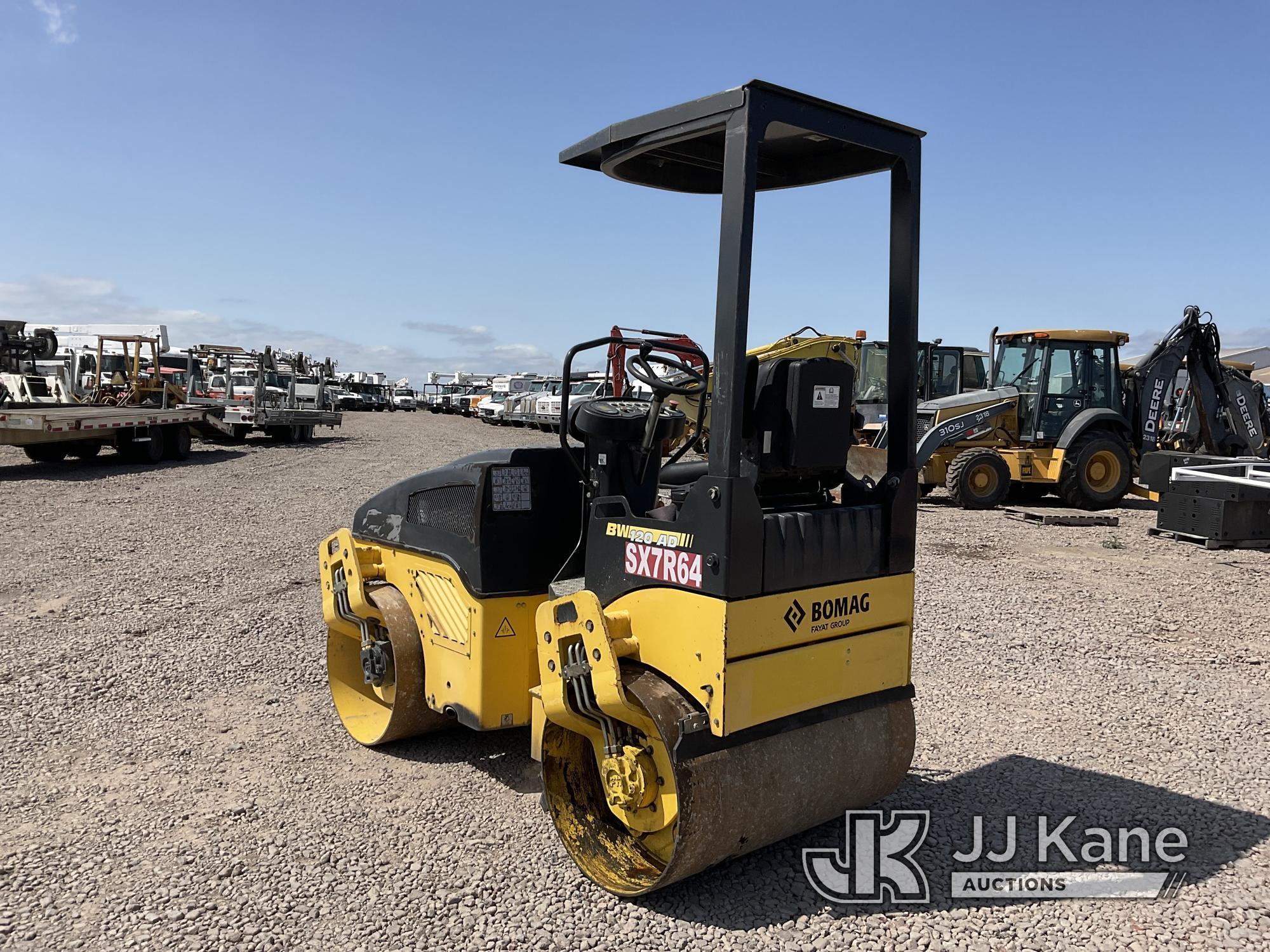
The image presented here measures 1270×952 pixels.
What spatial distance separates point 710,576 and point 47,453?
1841 cm

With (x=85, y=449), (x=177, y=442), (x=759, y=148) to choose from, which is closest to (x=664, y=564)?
(x=759, y=148)

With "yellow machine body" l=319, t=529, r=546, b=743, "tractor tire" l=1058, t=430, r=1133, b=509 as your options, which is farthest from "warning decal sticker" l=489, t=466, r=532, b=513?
"tractor tire" l=1058, t=430, r=1133, b=509

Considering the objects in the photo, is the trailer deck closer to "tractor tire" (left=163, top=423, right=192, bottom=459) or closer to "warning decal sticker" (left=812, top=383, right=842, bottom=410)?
"tractor tire" (left=163, top=423, right=192, bottom=459)

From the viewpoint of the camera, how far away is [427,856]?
3.55 meters

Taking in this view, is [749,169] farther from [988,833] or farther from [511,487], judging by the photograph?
[988,833]

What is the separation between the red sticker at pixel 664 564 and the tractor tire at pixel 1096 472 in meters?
12.3

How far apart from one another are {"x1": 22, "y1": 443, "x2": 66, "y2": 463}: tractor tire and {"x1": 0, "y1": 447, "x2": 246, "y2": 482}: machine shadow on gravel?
172mm

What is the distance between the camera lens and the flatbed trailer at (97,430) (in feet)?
47.5

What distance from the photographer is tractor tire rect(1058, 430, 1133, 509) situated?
14.0 meters

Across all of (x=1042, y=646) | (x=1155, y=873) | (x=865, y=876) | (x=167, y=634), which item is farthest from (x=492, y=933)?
(x=1042, y=646)

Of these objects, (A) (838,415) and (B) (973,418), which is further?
(B) (973,418)

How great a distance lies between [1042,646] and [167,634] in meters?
5.80

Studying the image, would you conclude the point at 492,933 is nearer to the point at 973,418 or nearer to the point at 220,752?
the point at 220,752

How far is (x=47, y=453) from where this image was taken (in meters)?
17.8
